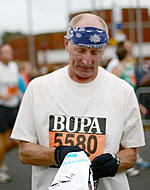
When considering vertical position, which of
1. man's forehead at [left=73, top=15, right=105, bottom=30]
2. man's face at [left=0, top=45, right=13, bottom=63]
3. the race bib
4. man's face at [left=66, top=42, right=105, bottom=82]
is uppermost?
man's forehead at [left=73, top=15, right=105, bottom=30]

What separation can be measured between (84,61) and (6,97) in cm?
366

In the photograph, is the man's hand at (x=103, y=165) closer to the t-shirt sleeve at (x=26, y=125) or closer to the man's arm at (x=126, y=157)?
the man's arm at (x=126, y=157)

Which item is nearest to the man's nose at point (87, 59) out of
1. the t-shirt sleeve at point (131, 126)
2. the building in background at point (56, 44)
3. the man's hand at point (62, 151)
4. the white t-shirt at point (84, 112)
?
the white t-shirt at point (84, 112)

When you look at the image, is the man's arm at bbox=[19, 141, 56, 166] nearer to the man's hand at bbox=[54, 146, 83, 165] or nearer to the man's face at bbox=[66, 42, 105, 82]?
the man's hand at bbox=[54, 146, 83, 165]

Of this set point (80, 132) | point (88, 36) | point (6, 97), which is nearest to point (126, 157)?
point (80, 132)

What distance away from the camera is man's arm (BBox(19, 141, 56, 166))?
6.75 feet

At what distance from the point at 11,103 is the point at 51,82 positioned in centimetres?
361

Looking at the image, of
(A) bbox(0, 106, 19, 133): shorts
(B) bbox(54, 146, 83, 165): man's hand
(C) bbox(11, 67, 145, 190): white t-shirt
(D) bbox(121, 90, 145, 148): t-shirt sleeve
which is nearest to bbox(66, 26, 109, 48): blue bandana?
(C) bbox(11, 67, 145, 190): white t-shirt

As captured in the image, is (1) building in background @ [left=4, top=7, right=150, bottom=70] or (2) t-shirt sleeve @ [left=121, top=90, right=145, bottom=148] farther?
(1) building in background @ [left=4, top=7, right=150, bottom=70]

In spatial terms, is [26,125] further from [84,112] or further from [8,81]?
[8,81]

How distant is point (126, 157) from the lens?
6.91ft

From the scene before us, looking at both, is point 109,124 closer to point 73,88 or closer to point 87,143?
point 87,143

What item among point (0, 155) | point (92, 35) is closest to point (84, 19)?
point (92, 35)

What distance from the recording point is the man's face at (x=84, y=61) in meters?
2.06
